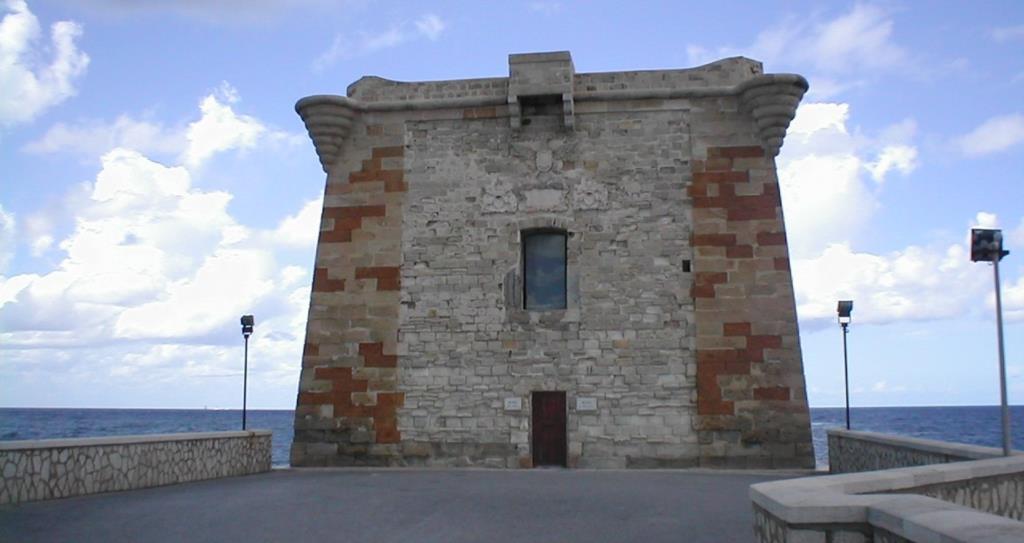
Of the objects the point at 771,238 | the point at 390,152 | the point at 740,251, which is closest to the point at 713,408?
the point at 740,251

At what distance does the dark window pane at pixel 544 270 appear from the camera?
52.5ft

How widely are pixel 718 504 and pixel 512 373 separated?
602 cm

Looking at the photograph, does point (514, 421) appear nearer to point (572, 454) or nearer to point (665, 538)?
point (572, 454)

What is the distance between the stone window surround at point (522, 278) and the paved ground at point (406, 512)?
332cm

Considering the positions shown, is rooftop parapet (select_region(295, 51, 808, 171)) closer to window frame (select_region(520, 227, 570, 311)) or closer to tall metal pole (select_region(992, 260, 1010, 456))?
window frame (select_region(520, 227, 570, 311))

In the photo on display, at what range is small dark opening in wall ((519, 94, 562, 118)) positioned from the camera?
1619cm

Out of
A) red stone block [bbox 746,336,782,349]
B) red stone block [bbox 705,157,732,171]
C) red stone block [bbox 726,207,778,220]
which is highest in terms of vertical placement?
red stone block [bbox 705,157,732,171]

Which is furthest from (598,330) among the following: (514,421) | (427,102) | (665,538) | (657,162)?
(665,538)

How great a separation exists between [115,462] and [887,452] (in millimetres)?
9425

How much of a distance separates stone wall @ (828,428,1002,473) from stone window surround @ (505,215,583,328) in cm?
458

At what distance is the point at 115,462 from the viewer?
37.6ft

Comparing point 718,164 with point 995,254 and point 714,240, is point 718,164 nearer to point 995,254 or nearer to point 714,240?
point 714,240

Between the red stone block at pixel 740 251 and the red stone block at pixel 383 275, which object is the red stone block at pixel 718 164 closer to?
the red stone block at pixel 740 251

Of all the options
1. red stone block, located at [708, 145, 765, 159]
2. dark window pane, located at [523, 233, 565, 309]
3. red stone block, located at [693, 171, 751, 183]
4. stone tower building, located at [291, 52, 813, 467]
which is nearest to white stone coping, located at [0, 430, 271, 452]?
stone tower building, located at [291, 52, 813, 467]
